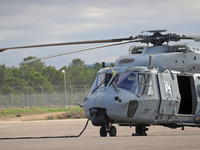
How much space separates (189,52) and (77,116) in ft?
94.3

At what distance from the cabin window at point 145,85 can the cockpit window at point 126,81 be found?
220 millimetres

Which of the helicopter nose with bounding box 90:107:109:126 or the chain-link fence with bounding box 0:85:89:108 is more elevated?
the helicopter nose with bounding box 90:107:109:126

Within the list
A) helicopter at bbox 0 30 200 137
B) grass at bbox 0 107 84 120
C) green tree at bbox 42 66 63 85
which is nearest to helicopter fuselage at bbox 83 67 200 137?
helicopter at bbox 0 30 200 137

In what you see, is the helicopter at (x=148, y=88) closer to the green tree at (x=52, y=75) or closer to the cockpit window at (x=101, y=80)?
the cockpit window at (x=101, y=80)

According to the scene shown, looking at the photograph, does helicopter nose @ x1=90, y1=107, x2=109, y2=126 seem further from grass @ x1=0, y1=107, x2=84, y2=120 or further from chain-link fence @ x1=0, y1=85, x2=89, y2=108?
chain-link fence @ x1=0, y1=85, x2=89, y2=108

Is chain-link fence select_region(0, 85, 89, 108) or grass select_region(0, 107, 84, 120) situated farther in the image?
chain-link fence select_region(0, 85, 89, 108)

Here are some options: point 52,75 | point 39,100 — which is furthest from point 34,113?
point 52,75

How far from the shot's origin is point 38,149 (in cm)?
1364

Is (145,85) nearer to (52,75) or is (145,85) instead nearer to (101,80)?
(101,80)

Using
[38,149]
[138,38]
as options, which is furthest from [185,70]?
[38,149]

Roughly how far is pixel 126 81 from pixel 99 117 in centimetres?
174

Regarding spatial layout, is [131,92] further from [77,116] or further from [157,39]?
[77,116]

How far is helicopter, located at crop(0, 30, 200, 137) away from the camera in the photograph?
1941 cm

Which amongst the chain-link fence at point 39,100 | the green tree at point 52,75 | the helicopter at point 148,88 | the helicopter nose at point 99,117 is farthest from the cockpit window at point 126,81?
the green tree at point 52,75
